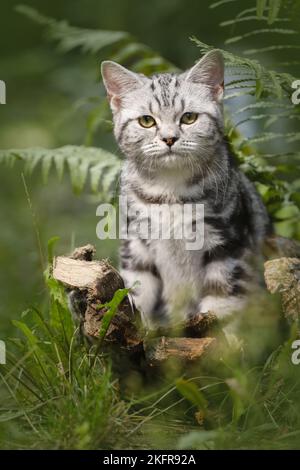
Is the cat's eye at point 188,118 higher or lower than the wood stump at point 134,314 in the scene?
higher

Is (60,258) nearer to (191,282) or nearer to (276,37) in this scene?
(191,282)

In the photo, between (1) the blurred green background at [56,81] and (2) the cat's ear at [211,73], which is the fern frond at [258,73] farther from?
(1) the blurred green background at [56,81]

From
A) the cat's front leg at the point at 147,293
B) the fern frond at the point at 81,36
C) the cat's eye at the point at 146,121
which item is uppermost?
the fern frond at the point at 81,36

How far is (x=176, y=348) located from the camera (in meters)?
2.35

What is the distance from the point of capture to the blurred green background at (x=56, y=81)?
4.86 metres

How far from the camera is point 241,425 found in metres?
2.26

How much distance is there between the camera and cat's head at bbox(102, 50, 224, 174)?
280 cm

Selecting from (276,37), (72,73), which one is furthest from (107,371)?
(72,73)

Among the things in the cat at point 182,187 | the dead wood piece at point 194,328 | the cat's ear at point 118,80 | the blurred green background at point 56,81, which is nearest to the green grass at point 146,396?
the dead wood piece at point 194,328

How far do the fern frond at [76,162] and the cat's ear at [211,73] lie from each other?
735 mm

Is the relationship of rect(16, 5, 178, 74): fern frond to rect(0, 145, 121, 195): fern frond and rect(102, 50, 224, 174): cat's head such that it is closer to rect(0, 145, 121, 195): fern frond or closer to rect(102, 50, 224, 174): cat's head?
rect(0, 145, 121, 195): fern frond

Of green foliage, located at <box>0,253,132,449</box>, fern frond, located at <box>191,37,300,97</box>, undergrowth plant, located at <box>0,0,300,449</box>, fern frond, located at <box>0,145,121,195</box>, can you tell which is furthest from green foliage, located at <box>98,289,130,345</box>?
fern frond, located at <box>0,145,121,195</box>

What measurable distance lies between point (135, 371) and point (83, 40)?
239 centimetres

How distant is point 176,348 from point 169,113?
3.32 feet
